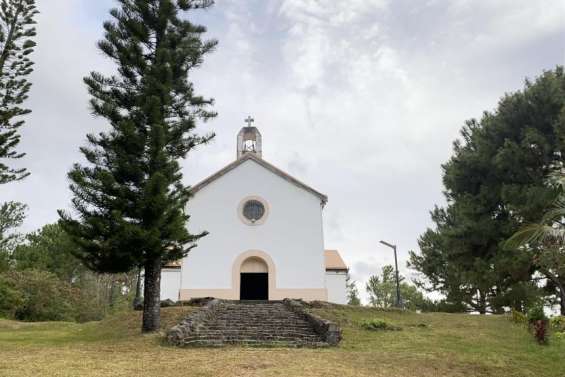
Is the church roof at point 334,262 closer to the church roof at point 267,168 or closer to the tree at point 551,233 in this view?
the church roof at point 267,168

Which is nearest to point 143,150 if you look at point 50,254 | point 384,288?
point 50,254

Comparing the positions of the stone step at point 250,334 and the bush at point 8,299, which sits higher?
the bush at point 8,299

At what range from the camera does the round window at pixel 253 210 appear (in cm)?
2225

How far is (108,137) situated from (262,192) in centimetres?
974

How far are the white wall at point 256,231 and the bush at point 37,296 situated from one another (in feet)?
38.4

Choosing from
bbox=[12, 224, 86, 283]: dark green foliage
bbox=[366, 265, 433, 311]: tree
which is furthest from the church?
bbox=[366, 265, 433, 311]: tree

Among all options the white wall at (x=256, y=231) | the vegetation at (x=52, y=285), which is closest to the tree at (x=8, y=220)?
the vegetation at (x=52, y=285)

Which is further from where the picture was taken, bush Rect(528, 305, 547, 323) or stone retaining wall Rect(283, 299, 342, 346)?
bush Rect(528, 305, 547, 323)

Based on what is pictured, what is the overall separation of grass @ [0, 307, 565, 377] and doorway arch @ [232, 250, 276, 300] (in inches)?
216

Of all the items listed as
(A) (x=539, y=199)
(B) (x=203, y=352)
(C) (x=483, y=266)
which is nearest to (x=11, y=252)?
(B) (x=203, y=352)

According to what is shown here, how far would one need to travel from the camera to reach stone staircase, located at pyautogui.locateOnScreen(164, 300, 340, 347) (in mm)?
11977

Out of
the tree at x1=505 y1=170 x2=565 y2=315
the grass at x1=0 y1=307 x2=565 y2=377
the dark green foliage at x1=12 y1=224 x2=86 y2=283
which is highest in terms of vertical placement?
the dark green foliage at x1=12 y1=224 x2=86 y2=283

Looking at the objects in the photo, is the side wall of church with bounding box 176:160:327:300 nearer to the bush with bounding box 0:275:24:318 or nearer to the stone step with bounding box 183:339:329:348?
the stone step with bounding box 183:339:329:348

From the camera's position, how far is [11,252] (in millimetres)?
34531
